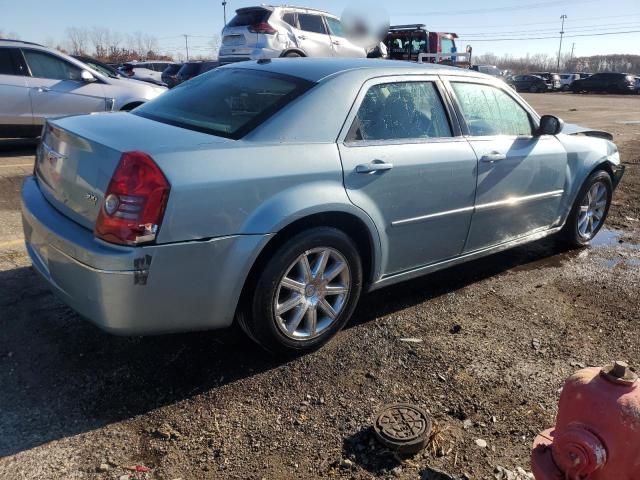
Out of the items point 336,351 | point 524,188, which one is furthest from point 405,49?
point 336,351

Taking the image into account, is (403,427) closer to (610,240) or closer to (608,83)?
(610,240)

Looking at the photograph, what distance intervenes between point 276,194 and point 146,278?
0.77m

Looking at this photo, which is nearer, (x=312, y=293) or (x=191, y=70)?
(x=312, y=293)

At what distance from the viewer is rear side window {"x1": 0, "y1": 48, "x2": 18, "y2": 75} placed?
8.47 meters

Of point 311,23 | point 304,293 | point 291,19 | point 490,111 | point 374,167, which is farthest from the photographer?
point 311,23

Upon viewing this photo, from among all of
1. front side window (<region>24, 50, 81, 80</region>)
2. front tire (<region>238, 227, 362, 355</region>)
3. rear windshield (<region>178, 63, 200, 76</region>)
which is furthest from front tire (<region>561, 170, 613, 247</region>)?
rear windshield (<region>178, 63, 200, 76</region>)

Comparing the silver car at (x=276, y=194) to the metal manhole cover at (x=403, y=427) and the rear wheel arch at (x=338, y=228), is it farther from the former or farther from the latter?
the metal manhole cover at (x=403, y=427)

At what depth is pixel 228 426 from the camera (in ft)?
8.69

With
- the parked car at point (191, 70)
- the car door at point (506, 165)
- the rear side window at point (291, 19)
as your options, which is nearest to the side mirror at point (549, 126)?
the car door at point (506, 165)

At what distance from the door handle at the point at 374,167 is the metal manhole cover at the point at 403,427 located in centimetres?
130

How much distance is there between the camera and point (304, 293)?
3189 mm

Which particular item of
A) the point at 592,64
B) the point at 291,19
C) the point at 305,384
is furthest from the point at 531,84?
the point at 592,64

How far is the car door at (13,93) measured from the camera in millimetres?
8453

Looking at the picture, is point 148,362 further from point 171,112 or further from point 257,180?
point 171,112
